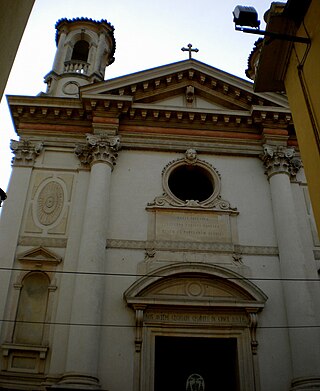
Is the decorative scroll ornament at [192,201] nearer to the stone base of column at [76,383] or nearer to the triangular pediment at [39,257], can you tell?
the triangular pediment at [39,257]

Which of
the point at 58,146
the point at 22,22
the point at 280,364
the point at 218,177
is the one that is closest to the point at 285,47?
the point at 22,22

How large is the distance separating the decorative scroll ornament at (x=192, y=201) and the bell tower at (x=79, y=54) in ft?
15.0

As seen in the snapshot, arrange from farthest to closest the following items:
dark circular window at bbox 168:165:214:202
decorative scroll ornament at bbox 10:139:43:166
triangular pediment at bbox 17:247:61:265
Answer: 1. dark circular window at bbox 168:165:214:202
2. decorative scroll ornament at bbox 10:139:43:166
3. triangular pediment at bbox 17:247:61:265

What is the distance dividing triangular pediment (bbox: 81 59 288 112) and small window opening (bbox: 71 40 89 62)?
4.37m

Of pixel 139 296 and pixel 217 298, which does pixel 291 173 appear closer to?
pixel 217 298

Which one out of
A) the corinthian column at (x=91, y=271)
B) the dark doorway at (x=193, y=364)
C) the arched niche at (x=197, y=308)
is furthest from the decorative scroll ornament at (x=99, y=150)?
the dark doorway at (x=193, y=364)

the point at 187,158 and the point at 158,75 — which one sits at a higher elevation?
the point at 158,75

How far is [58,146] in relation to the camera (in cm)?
1399

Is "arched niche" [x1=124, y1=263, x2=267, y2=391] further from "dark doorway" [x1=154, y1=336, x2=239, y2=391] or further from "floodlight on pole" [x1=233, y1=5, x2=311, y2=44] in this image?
"floodlight on pole" [x1=233, y1=5, x2=311, y2=44]

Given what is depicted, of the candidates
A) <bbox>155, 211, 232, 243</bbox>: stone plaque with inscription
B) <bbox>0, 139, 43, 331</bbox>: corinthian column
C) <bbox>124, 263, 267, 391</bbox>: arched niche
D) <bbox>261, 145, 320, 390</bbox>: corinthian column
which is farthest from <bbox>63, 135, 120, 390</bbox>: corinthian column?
<bbox>261, 145, 320, 390</bbox>: corinthian column

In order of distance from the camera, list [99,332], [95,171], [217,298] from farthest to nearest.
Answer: [95,171] → [217,298] → [99,332]

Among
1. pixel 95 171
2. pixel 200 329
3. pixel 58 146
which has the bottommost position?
pixel 200 329

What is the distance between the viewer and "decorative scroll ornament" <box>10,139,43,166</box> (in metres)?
13.5

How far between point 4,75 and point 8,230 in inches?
318
